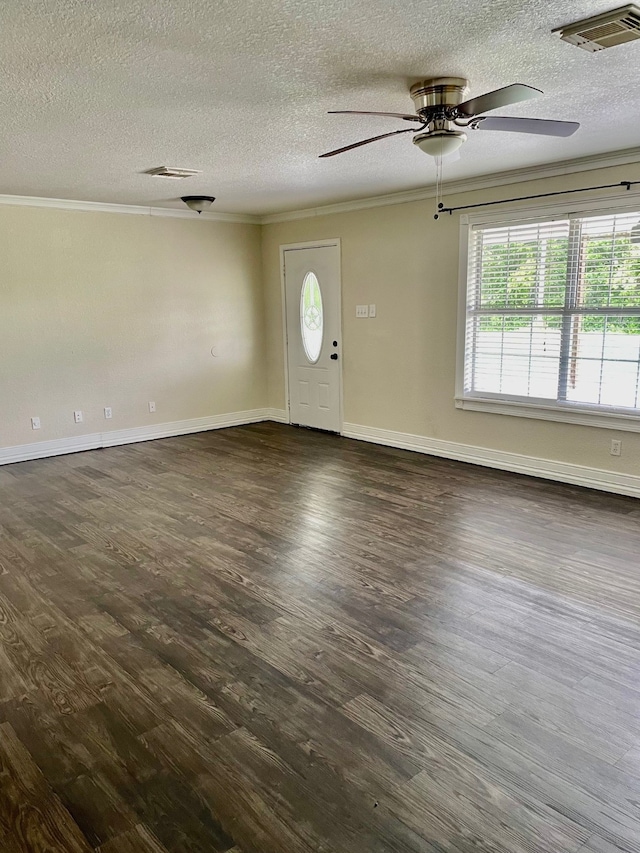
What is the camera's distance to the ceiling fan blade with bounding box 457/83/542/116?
88.8 inches

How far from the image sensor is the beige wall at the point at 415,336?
4695mm

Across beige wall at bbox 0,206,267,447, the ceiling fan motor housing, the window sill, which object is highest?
the ceiling fan motor housing

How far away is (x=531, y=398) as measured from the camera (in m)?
4.81

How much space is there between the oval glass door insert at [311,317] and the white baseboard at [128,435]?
0.98 m

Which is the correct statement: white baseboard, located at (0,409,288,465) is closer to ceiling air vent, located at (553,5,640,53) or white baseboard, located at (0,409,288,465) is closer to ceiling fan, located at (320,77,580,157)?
ceiling fan, located at (320,77,580,157)

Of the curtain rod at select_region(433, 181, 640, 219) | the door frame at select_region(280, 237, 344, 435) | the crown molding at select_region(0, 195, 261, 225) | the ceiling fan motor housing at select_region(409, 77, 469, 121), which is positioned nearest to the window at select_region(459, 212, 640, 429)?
the curtain rod at select_region(433, 181, 640, 219)

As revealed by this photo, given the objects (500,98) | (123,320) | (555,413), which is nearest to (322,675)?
(500,98)

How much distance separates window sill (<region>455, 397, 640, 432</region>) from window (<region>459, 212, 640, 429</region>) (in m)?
0.02

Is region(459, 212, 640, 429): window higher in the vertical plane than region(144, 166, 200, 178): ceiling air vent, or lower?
lower

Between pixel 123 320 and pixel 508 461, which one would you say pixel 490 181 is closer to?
pixel 508 461

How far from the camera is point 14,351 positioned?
545 centimetres

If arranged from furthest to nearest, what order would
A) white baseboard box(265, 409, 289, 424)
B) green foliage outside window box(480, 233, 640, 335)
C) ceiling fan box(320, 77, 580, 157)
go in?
white baseboard box(265, 409, 289, 424)
green foliage outside window box(480, 233, 640, 335)
ceiling fan box(320, 77, 580, 157)

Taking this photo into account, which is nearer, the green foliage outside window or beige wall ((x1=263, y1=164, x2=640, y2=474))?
the green foliage outside window

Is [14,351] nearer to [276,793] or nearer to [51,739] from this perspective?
[51,739]
